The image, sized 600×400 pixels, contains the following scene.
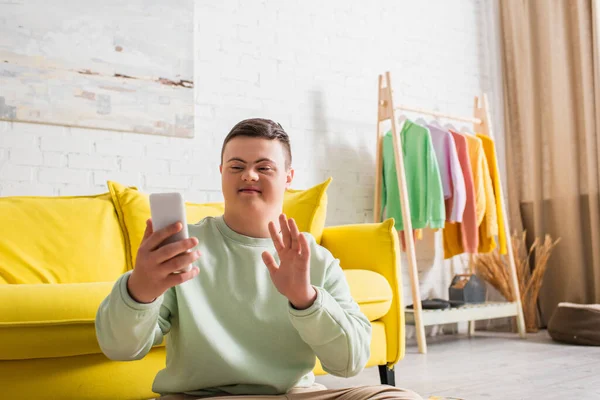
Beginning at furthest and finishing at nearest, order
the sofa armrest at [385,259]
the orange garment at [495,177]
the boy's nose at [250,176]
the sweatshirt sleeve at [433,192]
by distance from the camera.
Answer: the orange garment at [495,177]
the sweatshirt sleeve at [433,192]
the sofa armrest at [385,259]
the boy's nose at [250,176]

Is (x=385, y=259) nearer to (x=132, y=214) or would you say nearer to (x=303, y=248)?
(x=132, y=214)

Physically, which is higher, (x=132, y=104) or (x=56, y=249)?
(x=132, y=104)

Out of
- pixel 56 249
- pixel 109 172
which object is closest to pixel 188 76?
pixel 109 172

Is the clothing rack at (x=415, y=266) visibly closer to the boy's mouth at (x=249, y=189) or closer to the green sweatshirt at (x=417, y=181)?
the green sweatshirt at (x=417, y=181)

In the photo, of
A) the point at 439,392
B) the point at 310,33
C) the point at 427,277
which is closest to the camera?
the point at 439,392

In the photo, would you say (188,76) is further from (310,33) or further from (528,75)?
(528,75)

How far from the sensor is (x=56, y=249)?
2.15 metres

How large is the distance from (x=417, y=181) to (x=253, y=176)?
2399mm

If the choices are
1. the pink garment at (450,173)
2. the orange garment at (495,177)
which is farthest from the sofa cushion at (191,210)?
the orange garment at (495,177)

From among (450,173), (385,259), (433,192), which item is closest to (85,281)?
(385,259)

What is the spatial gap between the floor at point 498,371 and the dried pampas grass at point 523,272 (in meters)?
0.44

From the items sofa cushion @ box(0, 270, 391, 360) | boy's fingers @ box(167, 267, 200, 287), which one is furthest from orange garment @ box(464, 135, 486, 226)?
boy's fingers @ box(167, 267, 200, 287)

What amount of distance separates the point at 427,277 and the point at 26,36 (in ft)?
8.78

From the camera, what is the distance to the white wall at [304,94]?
9.20 feet
